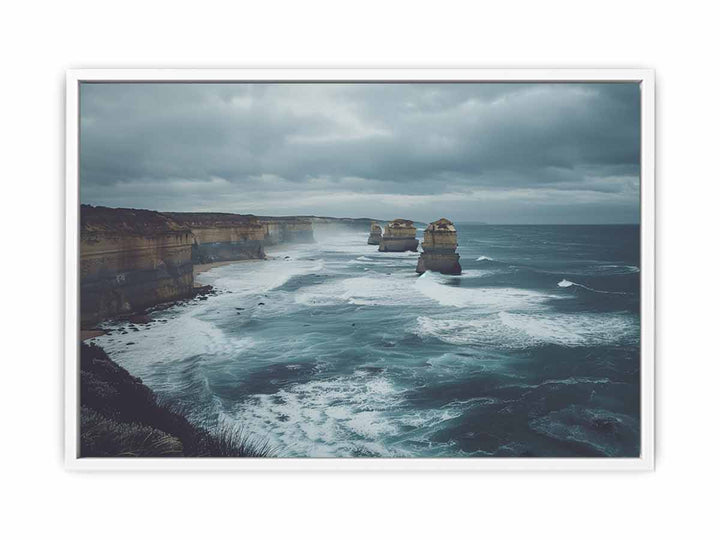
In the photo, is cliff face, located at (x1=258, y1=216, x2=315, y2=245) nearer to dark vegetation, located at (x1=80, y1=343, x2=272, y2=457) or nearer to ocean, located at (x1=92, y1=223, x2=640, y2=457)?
ocean, located at (x1=92, y1=223, x2=640, y2=457)

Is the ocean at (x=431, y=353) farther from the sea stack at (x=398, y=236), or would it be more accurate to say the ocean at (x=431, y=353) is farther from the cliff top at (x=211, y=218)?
the cliff top at (x=211, y=218)

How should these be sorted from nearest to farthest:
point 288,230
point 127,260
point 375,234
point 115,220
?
point 115,220 → point 127,260 → point 375,234 → point 288,230

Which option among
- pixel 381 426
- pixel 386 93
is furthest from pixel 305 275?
pixel 386 93

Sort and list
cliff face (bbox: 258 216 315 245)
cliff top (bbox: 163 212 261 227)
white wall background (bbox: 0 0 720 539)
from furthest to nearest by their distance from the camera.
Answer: cliff face (bbox: 258 216 315 245) → cliff top (bbox: 163 212 261 227) → white wall background (bbox: 0 0 720 539)

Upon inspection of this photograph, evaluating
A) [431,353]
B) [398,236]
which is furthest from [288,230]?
[431,353]

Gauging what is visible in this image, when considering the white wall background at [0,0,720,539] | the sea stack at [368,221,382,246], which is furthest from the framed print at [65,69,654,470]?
the white wall background at [0,0,720,539]

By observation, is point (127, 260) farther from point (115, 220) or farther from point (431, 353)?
point (431, 353)

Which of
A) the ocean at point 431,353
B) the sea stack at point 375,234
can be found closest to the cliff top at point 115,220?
the ocean at point 431,353
